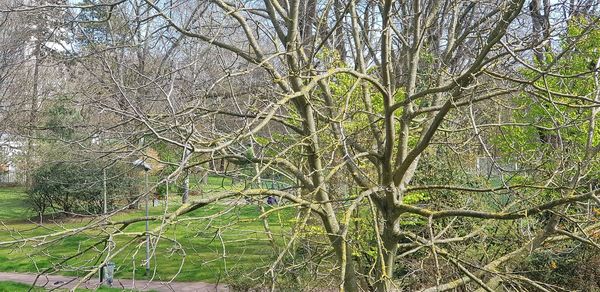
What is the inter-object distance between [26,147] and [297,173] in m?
26.3

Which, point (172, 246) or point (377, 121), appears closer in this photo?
point (172, 246)

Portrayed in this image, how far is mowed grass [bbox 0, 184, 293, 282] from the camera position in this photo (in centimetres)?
370

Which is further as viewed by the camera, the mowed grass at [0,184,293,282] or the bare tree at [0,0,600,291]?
the bare tree at [0,0,600,291]

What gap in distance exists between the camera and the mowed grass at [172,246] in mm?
3699

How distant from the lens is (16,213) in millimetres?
27438

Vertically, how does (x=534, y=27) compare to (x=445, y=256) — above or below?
above

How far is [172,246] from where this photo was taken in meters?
4.02

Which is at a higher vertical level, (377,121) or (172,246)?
(377,121)

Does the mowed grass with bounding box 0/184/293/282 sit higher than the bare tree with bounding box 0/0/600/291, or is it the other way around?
the bare tree with bounding box 0/0/600/291

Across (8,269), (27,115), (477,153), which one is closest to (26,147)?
(27,115)

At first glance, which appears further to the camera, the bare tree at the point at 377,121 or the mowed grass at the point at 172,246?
the bare tree at the point at 377,121

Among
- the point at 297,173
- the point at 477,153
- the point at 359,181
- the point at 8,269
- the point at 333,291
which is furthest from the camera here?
the point at 8,269

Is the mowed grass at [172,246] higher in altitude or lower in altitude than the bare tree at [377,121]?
lower

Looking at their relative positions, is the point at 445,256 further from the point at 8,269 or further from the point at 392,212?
the point at 8,269
